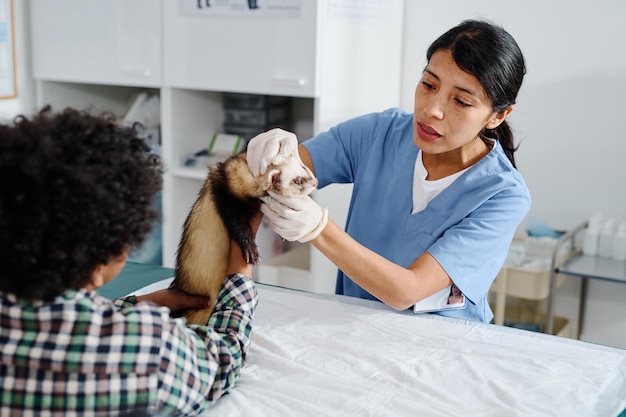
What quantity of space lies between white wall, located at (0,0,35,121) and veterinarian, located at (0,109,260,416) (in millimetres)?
2103

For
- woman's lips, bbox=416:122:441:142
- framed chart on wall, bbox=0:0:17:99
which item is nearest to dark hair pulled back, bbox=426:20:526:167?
woman's lips, bbox=416:122:441:142

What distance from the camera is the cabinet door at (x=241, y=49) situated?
7.72 ft

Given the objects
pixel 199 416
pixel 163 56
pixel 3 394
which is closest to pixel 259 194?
pixel 199 416

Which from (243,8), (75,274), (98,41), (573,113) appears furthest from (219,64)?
(75,274)

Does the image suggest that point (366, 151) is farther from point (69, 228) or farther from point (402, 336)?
point (69, 228)

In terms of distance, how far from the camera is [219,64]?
2.52m

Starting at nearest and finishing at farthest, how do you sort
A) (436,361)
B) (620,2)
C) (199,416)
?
(199,416)
(436,361)
(620,2)

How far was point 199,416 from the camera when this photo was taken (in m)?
0.98

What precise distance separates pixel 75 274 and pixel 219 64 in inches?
69.9

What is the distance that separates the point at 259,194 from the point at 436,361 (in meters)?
0.45

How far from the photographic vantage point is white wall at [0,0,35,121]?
2.78 m

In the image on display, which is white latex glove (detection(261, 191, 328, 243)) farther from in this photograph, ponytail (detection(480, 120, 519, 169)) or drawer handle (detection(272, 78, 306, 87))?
drawer handle (detection(272, 78, 306, 87))

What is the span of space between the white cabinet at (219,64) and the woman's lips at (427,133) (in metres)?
0.84

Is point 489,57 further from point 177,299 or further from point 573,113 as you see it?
point 573,113
